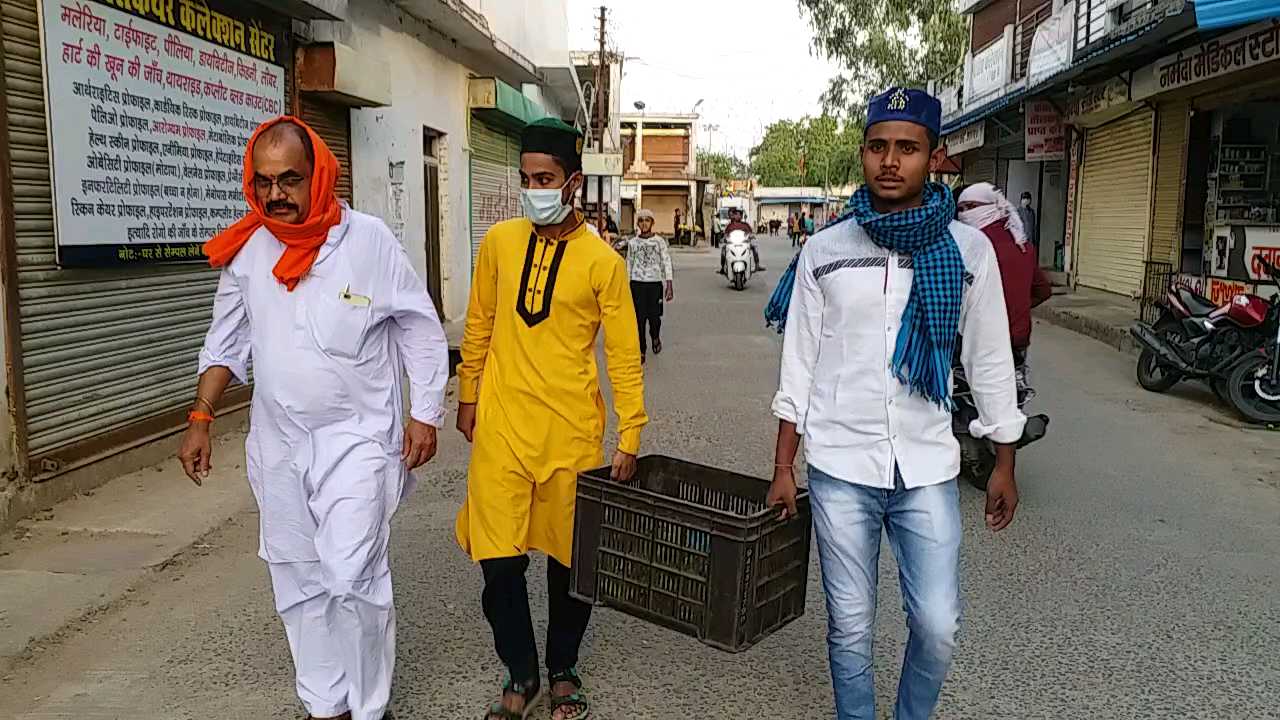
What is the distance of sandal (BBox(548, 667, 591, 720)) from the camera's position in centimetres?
337

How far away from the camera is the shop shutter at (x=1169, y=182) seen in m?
15.3

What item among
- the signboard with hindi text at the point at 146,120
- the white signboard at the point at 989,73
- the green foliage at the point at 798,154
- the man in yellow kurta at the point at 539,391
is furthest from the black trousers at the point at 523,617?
the green foliage at the point at 798,154

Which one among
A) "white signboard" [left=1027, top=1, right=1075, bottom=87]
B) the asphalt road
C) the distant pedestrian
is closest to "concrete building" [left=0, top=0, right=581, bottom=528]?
the asphalt road

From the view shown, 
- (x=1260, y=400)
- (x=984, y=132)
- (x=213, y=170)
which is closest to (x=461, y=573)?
(x=213, y=170)

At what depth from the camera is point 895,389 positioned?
9.18 feet

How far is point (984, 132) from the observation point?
926 inches

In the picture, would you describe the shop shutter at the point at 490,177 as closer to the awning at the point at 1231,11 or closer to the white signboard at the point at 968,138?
the awning at the point at 1231,11

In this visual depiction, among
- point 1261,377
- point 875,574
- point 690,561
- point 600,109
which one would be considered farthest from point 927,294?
point 600,109

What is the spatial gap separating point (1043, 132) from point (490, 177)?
1035 cm

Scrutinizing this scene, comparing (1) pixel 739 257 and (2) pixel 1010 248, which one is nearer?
(2) pixel 1010 248

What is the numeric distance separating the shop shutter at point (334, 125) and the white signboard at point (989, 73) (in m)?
15.8

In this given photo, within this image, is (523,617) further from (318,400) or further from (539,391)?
(318,400)

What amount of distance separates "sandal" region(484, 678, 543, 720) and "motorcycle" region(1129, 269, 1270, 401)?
7310 millimetres

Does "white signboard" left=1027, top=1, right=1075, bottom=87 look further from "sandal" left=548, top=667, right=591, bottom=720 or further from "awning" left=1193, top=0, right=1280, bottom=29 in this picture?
"sandal" left=548, top=667, right=591, bottom=720
